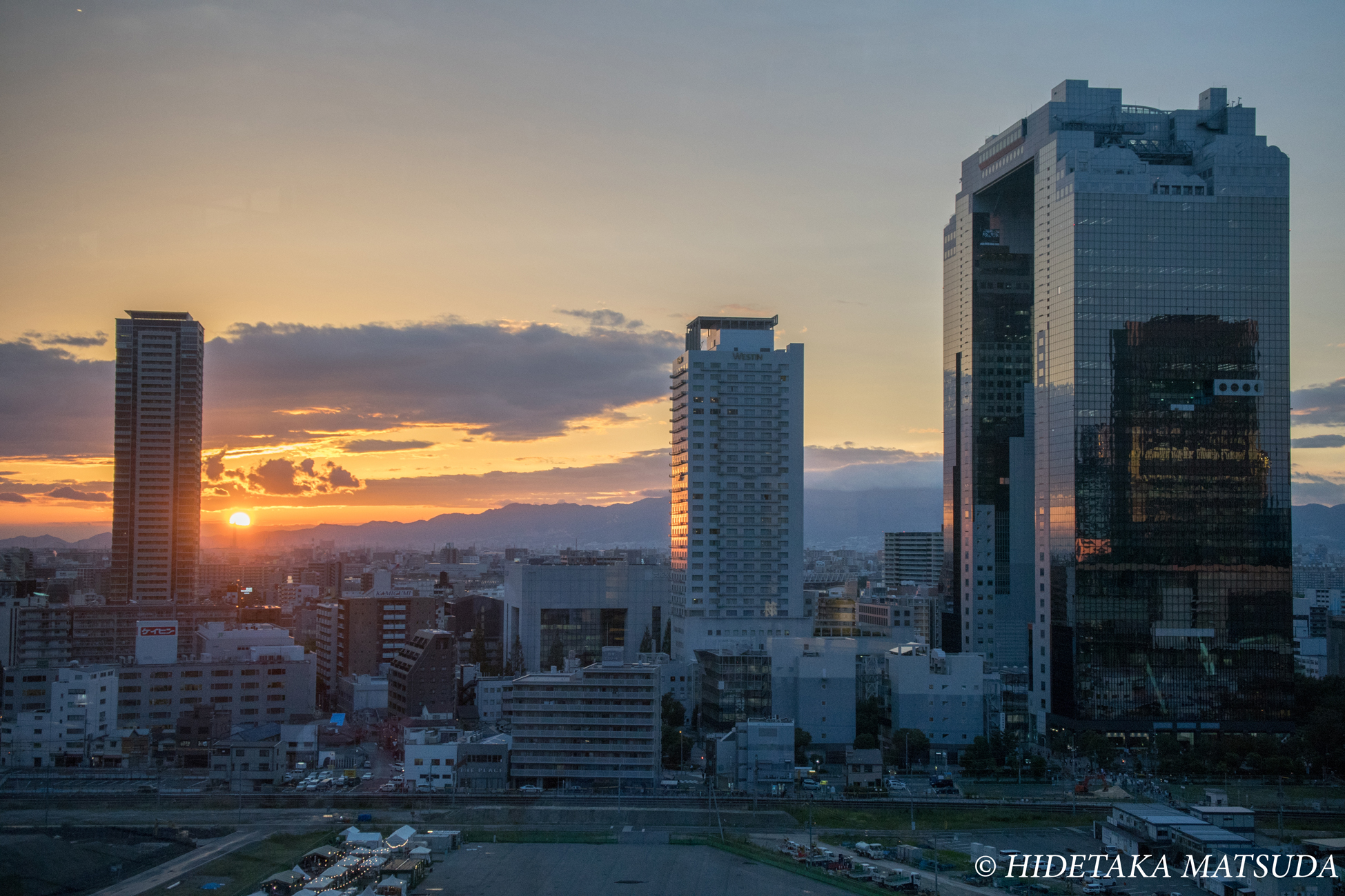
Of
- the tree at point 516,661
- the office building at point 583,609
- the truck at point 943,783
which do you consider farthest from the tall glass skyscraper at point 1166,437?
the tree at point 516,661

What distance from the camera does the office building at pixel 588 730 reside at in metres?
13.1

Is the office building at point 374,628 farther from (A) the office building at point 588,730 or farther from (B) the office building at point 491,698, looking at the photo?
(A) the office building at point 588,730

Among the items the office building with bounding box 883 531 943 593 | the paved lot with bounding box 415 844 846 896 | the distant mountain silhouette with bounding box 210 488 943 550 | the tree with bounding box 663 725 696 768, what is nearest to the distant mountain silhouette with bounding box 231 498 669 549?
the distant mountain silhouette with bounding box 210 488 943 550

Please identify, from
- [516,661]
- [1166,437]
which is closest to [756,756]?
[1166,437]

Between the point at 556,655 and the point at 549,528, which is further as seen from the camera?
the point at 549,528

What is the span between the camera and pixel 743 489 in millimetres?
21000

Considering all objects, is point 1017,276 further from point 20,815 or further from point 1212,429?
point 20,815

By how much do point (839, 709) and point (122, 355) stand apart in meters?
16.8

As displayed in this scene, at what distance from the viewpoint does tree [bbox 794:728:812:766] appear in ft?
47.3

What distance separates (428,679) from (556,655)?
219 inches

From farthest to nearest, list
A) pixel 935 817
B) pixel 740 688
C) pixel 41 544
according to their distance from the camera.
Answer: pixel 740 688 → pixel 935 817 → pixel 41 544

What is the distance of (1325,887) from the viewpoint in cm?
848

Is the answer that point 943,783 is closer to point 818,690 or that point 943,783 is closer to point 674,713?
point 818,690

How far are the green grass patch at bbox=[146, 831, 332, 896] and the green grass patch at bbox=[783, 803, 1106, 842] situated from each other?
478cm
